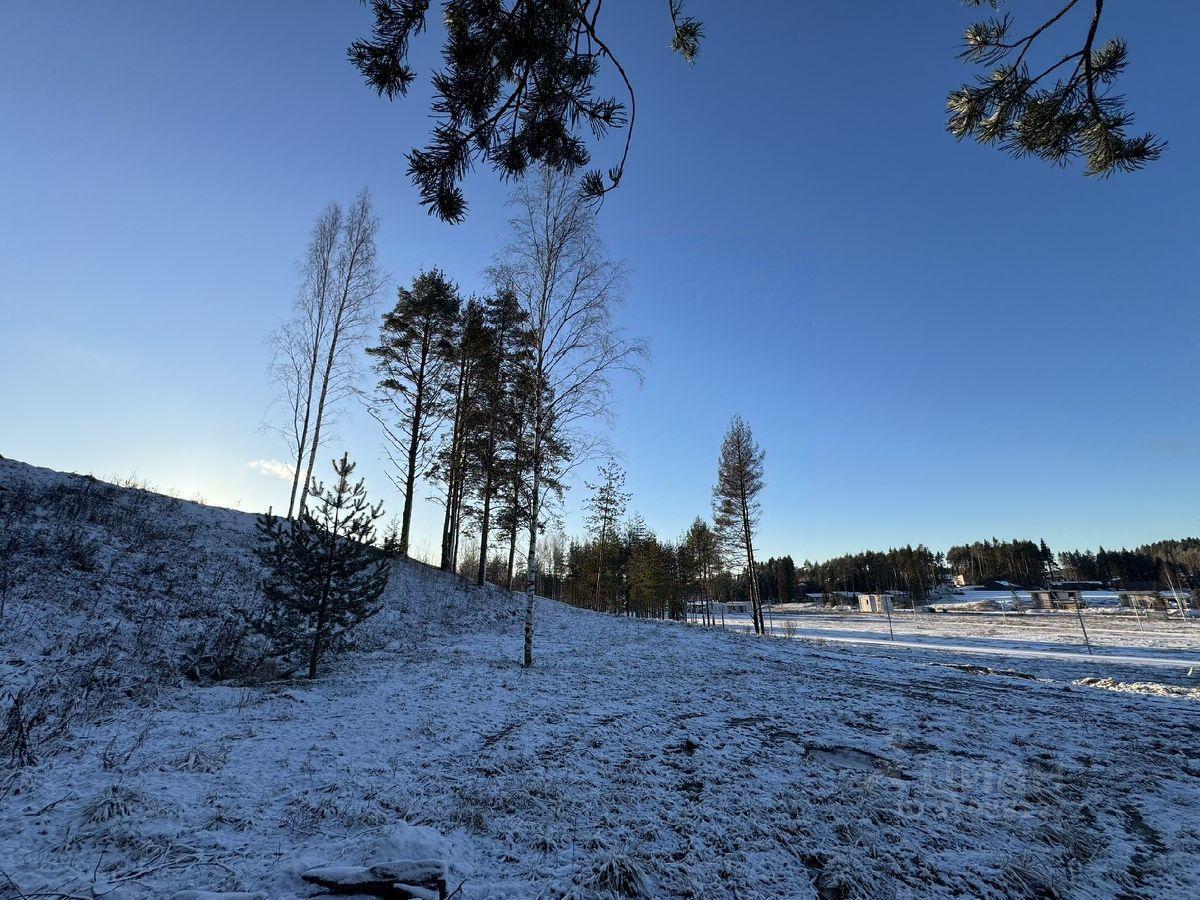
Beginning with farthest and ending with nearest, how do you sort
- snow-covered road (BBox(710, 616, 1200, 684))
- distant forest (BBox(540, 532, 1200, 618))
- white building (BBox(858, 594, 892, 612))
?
white building (BBox(858, 594, 892, 612)), distant forest (BBox(540, 532, 1200, 618)), snow-covered road (BBox(710, 616, 1200, 684))

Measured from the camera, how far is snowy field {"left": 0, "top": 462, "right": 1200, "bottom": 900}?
264cm

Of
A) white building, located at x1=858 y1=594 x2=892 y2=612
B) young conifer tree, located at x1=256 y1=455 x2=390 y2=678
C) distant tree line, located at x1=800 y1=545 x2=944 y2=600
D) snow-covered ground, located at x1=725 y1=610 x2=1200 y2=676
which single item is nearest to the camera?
young conifer tree, located at x1=256 y1=455 x2=390 y2=678

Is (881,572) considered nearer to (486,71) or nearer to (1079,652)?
(1079,652)

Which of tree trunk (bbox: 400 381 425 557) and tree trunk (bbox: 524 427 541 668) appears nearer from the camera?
tree trunk (bbox: 524 427 541 668)

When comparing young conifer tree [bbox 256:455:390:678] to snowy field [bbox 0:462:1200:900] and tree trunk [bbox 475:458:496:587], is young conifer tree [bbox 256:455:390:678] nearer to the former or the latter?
snowy field [bbox 0:462:1200:900]

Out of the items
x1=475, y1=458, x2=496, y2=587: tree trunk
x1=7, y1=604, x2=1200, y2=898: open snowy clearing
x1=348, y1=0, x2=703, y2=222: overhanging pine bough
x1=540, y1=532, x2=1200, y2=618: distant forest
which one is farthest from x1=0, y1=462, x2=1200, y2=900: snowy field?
x1=540, y1=532, x2=1200, y2=618: distant forest

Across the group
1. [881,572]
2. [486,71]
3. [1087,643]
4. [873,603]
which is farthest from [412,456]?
[881,572]

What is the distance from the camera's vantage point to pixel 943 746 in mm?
5117

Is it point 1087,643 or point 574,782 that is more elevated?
point 574,782

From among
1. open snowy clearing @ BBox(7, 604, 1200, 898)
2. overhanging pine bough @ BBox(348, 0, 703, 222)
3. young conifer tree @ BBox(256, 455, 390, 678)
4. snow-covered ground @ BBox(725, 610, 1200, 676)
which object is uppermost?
overhanging pine bough @ BBox(348, 0, 703, 222)

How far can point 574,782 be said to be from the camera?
397cm

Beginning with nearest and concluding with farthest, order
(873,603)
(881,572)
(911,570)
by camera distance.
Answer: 1. (873,603)
2. (911,570)
3. (881,572)

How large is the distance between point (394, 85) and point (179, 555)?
484 inches

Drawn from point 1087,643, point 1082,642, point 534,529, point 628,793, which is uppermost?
point 534,529
